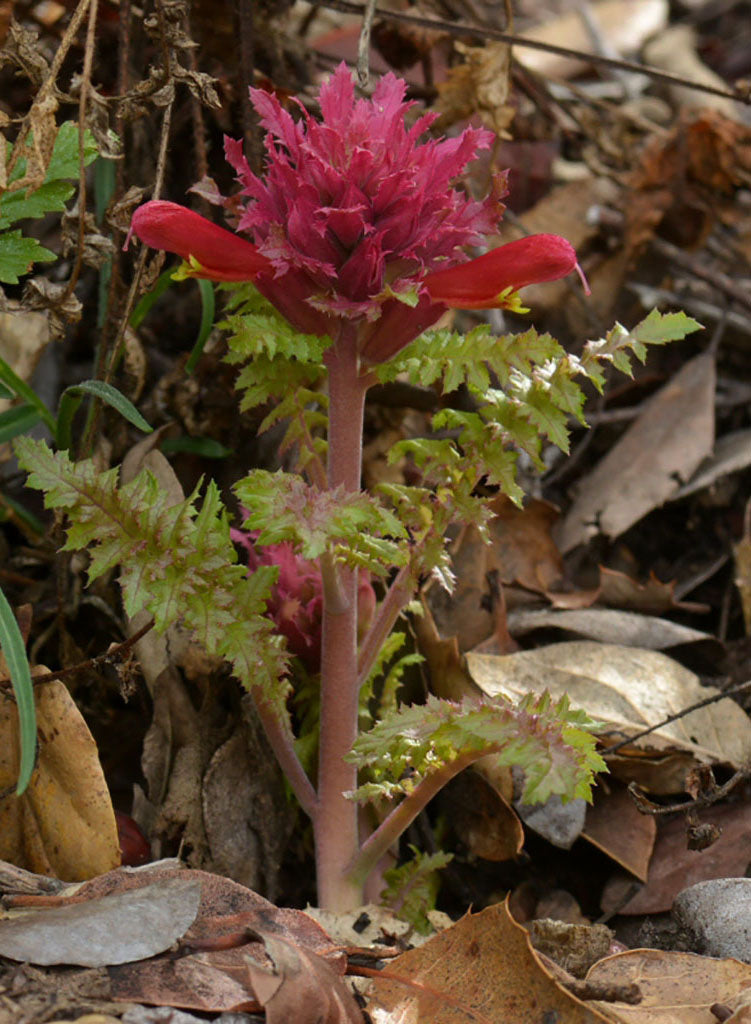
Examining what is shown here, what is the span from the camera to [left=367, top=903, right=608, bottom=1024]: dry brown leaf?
1.61 m

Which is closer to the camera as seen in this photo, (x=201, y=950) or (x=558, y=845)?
(x=201, y=950)

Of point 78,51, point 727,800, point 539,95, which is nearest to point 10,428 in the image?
point 78,51

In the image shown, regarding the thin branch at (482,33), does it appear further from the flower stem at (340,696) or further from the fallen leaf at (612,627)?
the fallen leaf at (612,627)

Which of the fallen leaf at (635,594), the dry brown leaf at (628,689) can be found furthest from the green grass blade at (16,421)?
the fallen leaf at (635,594)

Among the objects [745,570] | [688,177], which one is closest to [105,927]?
[745,570]

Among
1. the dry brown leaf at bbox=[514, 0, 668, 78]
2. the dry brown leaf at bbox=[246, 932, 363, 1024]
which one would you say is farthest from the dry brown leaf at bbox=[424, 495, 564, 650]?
the dry brown leaf at bbox=[514, 0, 668, 78]

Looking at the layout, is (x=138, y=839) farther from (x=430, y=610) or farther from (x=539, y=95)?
(x=539, y=95)

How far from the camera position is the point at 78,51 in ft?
8.68

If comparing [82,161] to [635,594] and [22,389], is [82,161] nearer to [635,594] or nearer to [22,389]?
[22,389]

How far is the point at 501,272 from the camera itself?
1680 millimetres

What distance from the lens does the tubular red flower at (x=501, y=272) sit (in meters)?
1.68

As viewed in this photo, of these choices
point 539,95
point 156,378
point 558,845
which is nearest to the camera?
point 558,845

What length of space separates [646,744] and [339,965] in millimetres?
881

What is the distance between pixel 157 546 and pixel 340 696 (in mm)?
465
